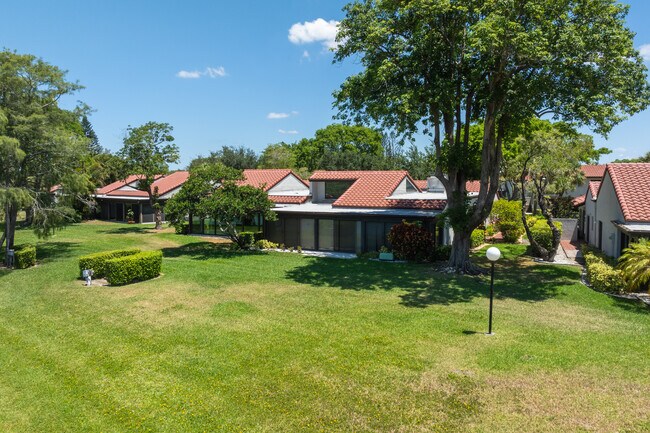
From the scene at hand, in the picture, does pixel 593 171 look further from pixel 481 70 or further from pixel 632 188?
pixel 481 70

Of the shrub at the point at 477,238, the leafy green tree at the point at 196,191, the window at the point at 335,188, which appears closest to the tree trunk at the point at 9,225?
the leafy green tree at the point at 196,191

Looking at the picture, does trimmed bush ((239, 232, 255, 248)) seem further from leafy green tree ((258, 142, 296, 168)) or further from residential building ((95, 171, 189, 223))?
leafy green tree ((258, 142, 296, 168))

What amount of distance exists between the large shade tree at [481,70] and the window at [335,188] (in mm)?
10935

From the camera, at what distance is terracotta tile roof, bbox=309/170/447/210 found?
26.4 m

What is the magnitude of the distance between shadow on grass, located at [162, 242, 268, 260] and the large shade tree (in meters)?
11.6

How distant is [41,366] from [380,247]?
62.9 ft

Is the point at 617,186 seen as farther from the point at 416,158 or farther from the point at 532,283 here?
the point at 416,158

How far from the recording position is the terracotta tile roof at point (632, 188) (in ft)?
63.7

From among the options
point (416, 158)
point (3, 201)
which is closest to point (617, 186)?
point (3, 201)

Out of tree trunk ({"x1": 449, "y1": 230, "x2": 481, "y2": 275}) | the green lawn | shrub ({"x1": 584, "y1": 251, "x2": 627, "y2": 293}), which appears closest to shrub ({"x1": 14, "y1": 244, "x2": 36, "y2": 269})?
the green lawn

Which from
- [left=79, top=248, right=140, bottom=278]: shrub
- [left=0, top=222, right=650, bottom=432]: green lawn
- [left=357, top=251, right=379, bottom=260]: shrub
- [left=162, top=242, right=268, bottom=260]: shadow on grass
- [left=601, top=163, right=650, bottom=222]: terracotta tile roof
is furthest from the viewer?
[left=162, top=242, right=268, bottom=260]: shadow on grass

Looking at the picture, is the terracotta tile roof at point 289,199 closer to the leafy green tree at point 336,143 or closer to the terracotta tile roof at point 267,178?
the terracotta tile roof at point 267,178

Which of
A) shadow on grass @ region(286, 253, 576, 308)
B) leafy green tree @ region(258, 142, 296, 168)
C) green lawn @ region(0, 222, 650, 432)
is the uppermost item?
leafy green tree @ region(258, 142, 296, 168)

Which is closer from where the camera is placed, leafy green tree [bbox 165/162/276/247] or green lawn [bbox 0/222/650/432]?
green lawn [bbox 0/222/650/432]
